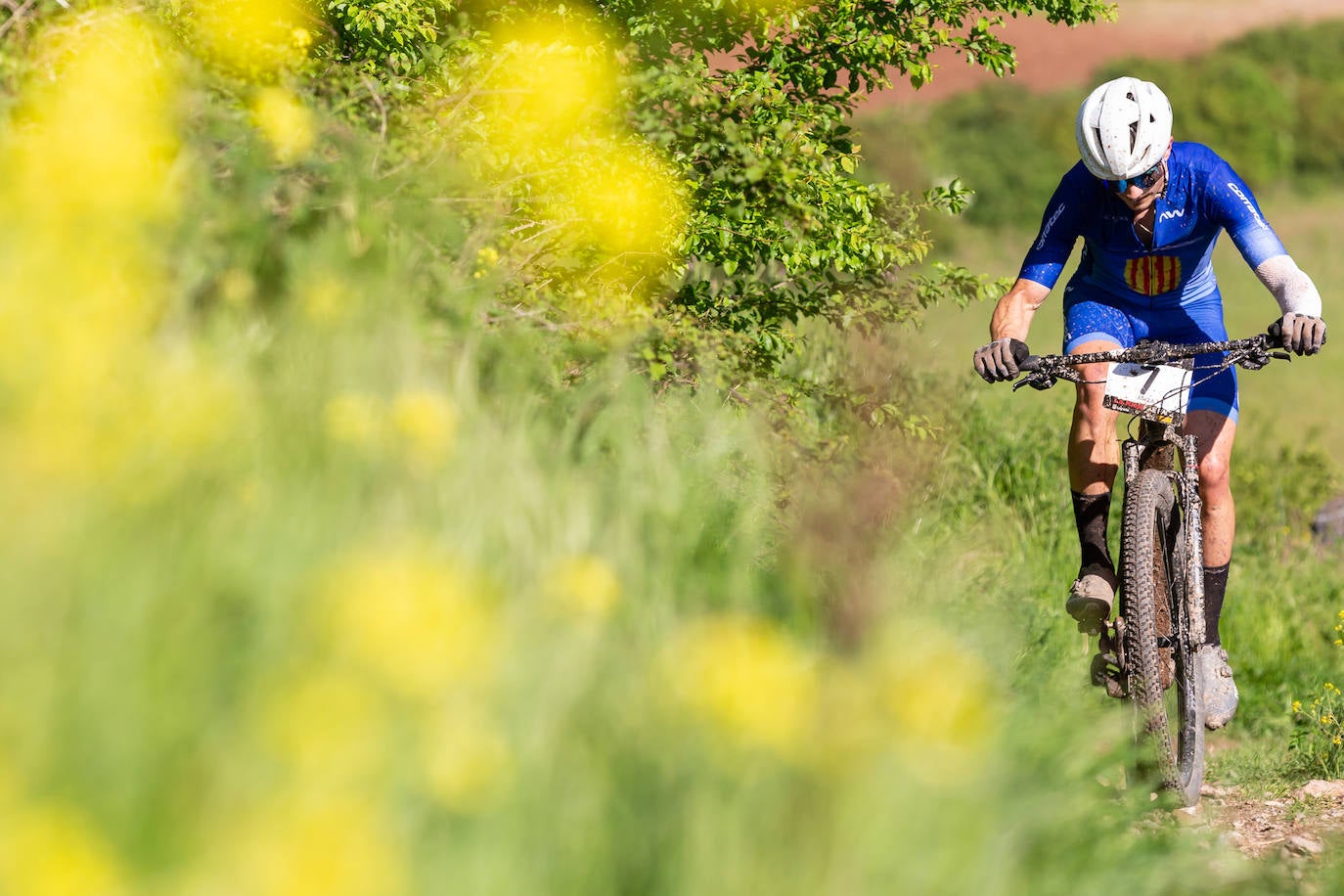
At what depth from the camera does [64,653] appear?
6.66 ft

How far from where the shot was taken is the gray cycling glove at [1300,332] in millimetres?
4750

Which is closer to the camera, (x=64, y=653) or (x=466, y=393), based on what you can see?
(x=64, y=653)

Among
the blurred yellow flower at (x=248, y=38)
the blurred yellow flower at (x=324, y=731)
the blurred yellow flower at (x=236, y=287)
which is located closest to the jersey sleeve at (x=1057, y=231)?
the blurred yellow flower at (x=248, y=38)

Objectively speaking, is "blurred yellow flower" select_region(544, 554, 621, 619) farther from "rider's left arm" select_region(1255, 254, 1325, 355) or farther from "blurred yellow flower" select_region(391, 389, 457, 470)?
"rider's left arm" select_region(1255, 254, 1325, 355)

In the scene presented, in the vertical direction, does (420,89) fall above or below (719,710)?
above

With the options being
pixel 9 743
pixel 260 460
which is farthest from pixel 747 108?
pixel 9 743

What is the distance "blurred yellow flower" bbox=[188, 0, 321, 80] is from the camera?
4086mm

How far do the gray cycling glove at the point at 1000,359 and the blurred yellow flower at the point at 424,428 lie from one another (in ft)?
9.04

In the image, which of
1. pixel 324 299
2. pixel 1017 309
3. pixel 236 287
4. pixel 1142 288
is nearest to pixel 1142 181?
pixel 1142 288

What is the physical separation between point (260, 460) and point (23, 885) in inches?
51.1

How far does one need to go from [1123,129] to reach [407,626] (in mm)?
3753

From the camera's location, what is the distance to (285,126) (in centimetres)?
353

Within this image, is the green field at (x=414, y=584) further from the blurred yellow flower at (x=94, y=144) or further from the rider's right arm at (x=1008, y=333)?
the rider's right arm at (x=1008, y=333)

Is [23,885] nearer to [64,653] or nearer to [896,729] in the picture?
[64,653]
